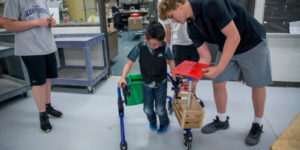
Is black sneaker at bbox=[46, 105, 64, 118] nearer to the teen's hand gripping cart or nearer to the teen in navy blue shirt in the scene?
the teen's hand gripping cart

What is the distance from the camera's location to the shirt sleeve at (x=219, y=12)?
1.20 metres

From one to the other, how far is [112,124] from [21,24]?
1295 millimetres

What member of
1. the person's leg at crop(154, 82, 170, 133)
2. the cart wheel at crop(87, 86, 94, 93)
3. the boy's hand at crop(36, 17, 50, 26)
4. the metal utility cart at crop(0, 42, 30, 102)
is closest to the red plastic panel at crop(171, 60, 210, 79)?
the person's leg at crop(154, 82, 170, 133)

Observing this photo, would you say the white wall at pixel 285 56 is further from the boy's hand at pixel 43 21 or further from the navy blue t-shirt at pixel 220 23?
the boy's hand at pixel 43 21

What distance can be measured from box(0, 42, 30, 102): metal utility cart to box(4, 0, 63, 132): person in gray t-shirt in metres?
0.79

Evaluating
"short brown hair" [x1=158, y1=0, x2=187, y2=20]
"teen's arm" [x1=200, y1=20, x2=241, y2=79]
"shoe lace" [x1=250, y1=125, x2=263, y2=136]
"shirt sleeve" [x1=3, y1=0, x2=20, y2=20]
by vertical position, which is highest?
"shirt sleeve" [x1=3, y1=0, x2=20, y2=20]

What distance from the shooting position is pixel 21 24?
1.79 meters

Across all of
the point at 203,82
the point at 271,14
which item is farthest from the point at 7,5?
the point at 271,14

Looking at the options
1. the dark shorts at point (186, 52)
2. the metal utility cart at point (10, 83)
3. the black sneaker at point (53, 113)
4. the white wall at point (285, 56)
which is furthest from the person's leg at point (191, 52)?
the metal utility cart at point (10, 83)

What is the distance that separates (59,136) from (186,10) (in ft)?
5.62

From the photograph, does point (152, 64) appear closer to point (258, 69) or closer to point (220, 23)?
point (220, 23)

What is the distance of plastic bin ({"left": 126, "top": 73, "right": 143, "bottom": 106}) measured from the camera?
5.99 ft

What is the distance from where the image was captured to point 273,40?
2.86 meters

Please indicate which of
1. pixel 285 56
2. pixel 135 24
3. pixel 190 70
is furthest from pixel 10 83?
pixel 135 24
